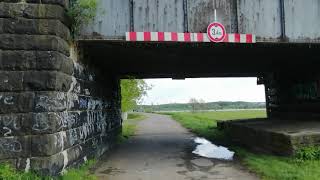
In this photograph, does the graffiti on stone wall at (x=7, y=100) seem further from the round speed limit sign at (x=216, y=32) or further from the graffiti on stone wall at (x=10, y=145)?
the round speed limit sign at (x=216, y=32)

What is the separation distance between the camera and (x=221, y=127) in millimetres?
24891

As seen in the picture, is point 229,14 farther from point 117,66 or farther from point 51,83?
point 117,66

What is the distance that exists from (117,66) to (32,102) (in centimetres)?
937

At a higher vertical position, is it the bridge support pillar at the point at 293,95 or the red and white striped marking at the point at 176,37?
the red and white striped marking at the point at 176,37

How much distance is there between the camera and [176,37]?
37.8ft

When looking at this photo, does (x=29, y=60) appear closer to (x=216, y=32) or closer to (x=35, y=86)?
(x=35, y=86)

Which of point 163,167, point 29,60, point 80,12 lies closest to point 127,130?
point 163,167

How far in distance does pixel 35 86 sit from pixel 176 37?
14.8ft

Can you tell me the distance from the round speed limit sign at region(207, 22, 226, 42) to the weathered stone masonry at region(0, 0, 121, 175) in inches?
167

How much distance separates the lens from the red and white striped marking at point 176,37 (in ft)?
37.1

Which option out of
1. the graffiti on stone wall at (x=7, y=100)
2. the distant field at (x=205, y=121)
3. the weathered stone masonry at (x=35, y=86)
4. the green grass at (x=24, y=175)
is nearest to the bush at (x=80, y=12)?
the weathered stone masonry at (x=35, y=86)

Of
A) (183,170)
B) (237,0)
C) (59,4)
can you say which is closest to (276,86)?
(237,0)

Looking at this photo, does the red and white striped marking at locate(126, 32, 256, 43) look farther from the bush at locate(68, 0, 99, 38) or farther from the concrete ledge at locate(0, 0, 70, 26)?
the concrete ledge at locate(0, 0, 70, 26)

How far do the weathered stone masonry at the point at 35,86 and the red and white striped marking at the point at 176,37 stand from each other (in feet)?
7.64
